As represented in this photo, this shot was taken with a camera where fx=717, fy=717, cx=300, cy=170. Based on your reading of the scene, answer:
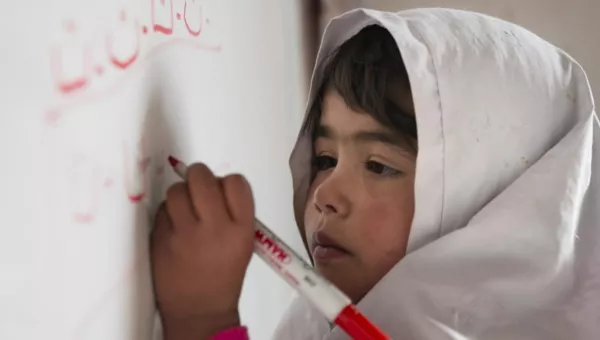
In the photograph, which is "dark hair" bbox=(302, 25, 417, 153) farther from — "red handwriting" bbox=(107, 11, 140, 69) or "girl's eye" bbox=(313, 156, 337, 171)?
"red handwriting" bbox=(107, 11, 140, 69)

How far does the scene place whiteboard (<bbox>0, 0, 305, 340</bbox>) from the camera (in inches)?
11.3

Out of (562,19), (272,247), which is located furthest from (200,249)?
(562,19)

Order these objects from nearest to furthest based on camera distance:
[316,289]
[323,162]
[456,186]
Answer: [316,289], [456,186], [323,162]

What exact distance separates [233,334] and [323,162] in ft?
0.86

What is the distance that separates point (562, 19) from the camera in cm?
107

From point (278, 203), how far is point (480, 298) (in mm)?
293

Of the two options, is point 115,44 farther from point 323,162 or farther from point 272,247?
point 323,162

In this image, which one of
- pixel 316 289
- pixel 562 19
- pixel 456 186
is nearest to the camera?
pixel 316 289

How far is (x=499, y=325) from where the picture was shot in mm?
541

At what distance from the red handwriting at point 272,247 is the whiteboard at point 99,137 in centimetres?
7

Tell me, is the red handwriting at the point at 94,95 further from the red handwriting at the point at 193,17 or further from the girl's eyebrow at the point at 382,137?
the girl's eyebrow at the point at 382,137

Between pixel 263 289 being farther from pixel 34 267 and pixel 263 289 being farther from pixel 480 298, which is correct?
pixel 34 267

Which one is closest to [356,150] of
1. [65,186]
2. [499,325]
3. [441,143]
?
[441,143]

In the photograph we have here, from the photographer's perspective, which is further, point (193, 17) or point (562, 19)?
point (562, 19)
